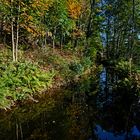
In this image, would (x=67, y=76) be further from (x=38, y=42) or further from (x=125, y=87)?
(x=38, y=42)

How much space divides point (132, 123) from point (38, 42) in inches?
1015

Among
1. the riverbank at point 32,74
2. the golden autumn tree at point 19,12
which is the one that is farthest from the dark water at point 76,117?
the golden autumn tree at point 19,12

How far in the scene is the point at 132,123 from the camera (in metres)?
20.9

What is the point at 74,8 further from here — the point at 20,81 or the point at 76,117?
the point at 76,117

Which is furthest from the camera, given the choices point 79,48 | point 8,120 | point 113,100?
point 79,48

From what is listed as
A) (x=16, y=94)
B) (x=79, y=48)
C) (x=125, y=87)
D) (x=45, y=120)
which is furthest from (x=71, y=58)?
(x=45, y=120)

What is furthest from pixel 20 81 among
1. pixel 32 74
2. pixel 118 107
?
pixel 118 107

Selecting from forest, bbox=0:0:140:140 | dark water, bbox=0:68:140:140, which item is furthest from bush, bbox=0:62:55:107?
dark water, bbox=0:68:140:140

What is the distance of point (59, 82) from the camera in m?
32.2

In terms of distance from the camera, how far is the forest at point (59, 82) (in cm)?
2028

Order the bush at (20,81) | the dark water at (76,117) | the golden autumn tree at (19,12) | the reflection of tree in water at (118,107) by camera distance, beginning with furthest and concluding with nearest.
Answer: the golden autumn tree at (19,12) < the bush at (20,81) < the reflection of tree in water at (118,107) < the dark water at (76,117)

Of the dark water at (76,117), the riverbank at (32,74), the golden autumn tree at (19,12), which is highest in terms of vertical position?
the golden autumn tree at (19,12)

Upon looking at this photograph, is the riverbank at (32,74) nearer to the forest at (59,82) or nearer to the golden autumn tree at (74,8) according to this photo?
the forest at (59,82)

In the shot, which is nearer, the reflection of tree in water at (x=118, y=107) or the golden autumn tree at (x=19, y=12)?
the reflection of tree in water at (x=118, y=107)
